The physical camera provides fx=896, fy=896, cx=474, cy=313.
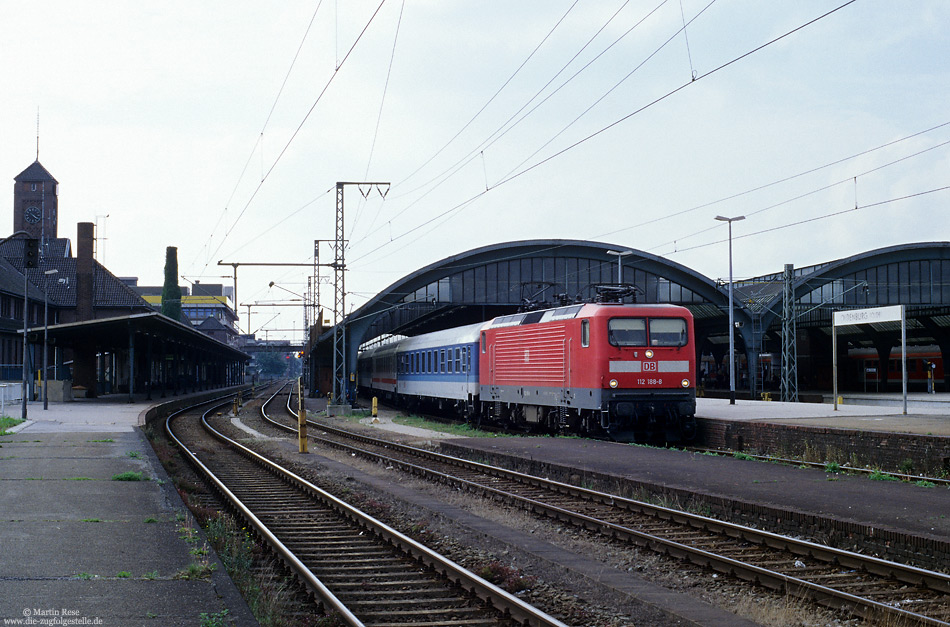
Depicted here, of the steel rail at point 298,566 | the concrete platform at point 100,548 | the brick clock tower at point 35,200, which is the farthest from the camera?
the brick clock tower at point 35,200

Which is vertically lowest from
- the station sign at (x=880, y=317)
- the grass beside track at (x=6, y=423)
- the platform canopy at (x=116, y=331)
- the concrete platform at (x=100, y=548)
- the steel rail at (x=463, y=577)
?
the steel rail at (x=463, y=577)

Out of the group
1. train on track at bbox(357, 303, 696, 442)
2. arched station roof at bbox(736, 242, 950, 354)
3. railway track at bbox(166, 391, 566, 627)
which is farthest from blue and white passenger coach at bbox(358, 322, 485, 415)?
arched station roof at bbox(736, 242, 950, 354)

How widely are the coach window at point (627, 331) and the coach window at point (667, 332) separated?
27cm

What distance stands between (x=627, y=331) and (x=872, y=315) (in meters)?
7.30

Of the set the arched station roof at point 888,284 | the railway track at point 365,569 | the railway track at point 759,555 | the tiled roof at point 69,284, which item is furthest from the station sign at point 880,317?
the tiled roof at point 69,284

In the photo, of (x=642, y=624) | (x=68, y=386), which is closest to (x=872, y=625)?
(x=642, y=624)

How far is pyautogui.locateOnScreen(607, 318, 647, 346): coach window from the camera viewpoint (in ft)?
67.9

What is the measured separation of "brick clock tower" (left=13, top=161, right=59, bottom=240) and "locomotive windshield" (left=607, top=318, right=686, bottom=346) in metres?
81.7

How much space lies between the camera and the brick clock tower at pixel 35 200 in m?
88.8

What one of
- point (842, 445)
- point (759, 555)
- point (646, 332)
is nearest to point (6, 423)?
point (646, 332)

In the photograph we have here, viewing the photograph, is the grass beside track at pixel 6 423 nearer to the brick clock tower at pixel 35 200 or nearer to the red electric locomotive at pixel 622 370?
the red electric locomotive at pixel 622 370

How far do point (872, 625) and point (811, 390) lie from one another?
198ft

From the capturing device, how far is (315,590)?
772 centimetres

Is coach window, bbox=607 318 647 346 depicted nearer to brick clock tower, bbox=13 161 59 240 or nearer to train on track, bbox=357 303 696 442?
train on track, bbox=357 303 696 442
